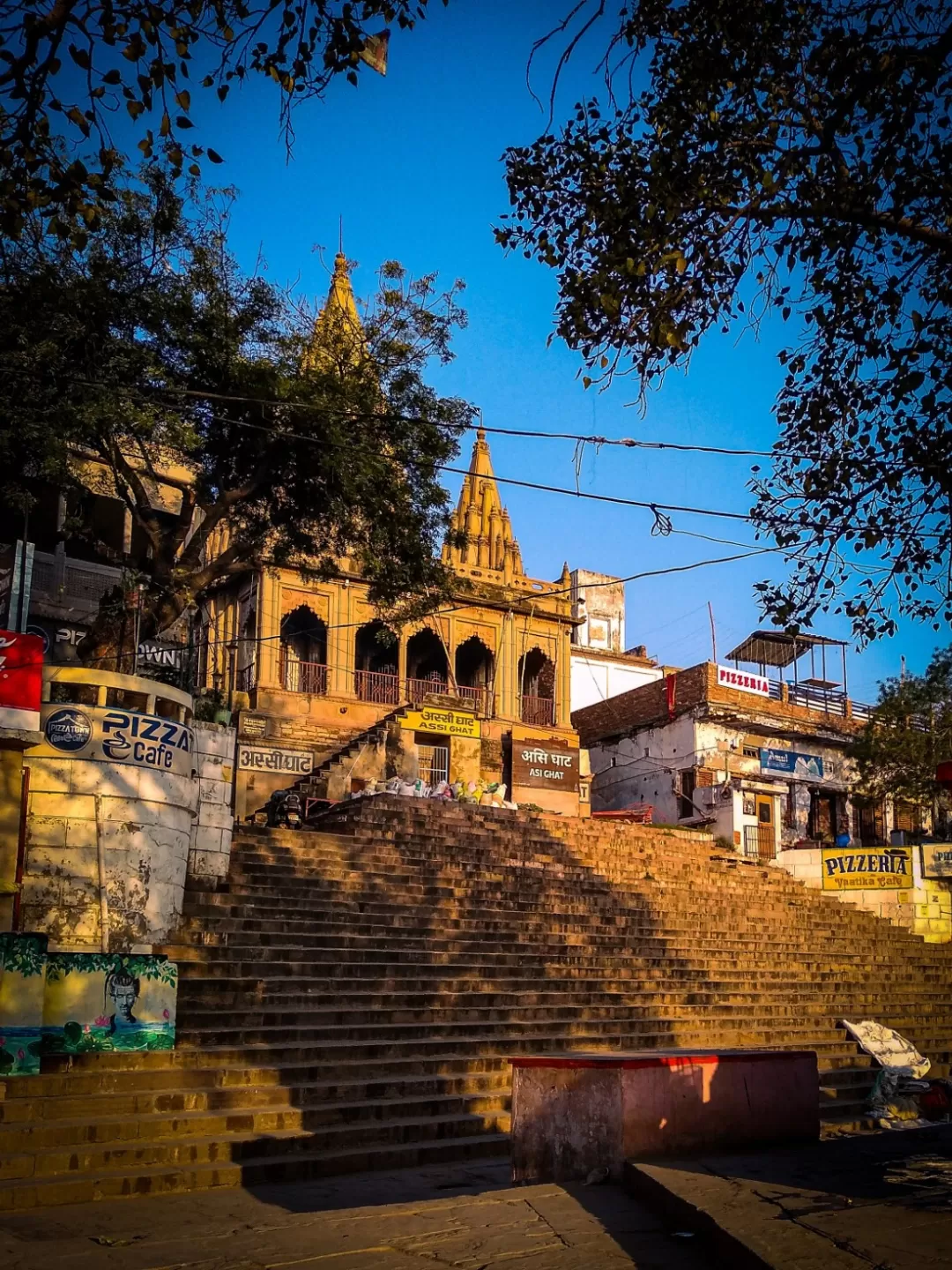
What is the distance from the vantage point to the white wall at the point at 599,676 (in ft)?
142

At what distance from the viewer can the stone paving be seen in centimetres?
597

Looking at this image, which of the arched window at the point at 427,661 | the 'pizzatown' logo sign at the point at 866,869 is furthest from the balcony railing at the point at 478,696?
the 'pizzatown' logo sign at the point at 866,869

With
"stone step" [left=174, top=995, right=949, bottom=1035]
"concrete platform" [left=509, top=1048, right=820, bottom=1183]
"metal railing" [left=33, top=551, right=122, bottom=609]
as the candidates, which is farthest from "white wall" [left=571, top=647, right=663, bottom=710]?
"concrete platform" [left=509, top=1048, right=820, bottom=1183]

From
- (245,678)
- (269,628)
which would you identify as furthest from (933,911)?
(245,678)

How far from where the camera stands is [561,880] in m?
20.3

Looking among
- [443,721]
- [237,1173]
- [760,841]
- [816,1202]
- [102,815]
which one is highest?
[443,721]

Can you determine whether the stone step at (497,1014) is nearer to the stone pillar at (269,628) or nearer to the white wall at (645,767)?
the stone pillar at (269,628)

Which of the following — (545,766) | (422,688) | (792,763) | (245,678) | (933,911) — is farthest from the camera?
(792,763)

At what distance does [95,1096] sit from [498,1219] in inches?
170

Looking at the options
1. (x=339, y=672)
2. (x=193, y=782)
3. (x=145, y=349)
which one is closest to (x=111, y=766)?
(x=193, y=782)

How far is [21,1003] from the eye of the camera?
994cm

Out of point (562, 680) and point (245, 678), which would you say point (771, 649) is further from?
point (245, 678)

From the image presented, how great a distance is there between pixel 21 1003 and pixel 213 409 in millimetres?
8309

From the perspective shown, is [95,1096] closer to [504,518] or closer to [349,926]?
[349,926]
